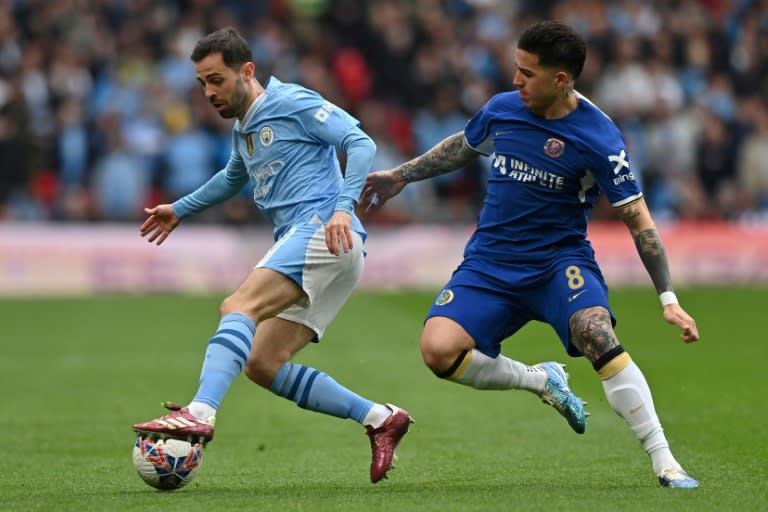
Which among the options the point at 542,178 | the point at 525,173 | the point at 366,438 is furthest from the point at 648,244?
the point at 366,438

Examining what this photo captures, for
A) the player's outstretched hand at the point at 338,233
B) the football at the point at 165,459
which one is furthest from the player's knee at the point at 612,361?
the football at the point at 165,459

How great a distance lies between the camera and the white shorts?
285 inches

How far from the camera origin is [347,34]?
955 inches

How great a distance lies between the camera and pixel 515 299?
7.23 m

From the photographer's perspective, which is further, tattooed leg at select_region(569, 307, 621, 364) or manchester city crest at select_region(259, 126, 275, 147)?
manchester city crest at select_region(259, 126, 275, 147)

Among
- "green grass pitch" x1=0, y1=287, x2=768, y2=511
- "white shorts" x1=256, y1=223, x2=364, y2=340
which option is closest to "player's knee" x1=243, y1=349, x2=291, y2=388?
"white shorts" x1=256, y1=223, x2=364, y2=340

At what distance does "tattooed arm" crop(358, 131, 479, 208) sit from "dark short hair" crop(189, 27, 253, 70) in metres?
1.03

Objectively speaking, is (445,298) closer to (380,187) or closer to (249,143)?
(380,187)

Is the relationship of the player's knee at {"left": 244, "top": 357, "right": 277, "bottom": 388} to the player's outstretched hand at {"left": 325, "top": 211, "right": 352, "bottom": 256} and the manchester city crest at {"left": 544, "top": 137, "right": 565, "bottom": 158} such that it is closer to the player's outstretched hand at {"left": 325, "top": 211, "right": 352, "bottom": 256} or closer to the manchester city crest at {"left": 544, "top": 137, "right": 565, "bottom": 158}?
the player's outstretched hand at {"left": 325, "top": 211, "right": 352, "bottom": 256}

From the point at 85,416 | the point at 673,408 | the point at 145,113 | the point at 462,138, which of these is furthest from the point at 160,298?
the point at 462,138

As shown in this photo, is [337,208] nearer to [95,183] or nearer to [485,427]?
[485,427]

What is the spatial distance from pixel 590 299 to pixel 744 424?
279 centimetres

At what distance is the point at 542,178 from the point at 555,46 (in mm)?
695

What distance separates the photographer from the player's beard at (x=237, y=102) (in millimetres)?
7352
